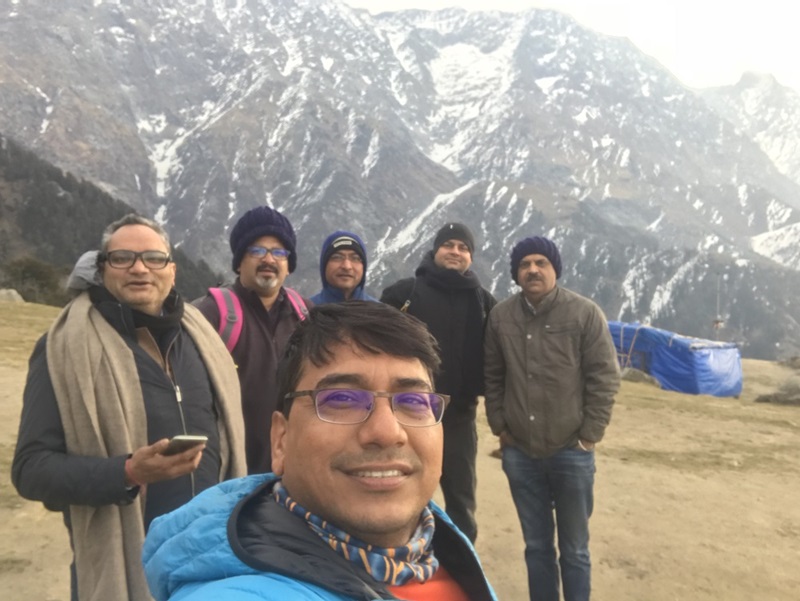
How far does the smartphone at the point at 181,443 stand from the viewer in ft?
7.09

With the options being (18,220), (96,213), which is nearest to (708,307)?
(96,213)

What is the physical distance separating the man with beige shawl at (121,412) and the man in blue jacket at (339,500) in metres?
0.74

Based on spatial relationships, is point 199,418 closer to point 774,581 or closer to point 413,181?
A: point 774,581

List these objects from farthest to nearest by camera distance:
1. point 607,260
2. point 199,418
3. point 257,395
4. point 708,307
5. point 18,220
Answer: point 607,260 < point 708,307 < point 18,220 < point 257,395 < point 199,418

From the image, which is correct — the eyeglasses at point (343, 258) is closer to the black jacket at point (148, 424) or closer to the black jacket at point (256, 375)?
the black jacket at point (256, 375)

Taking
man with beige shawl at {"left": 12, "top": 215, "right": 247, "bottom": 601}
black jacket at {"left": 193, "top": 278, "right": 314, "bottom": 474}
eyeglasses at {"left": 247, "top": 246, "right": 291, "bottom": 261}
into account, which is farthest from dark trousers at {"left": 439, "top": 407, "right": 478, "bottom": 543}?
man with beige shawl at {"left": 12, "top": 215, "right": 247, "bottom": 601}

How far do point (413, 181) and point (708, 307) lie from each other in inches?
3490

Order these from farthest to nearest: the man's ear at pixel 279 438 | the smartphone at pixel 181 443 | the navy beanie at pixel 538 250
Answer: the navy beanie at pixel 538 250, the smartphone at pixel 181 443, the man's ear at pixel 279 438

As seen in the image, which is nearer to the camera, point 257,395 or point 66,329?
point 66,329

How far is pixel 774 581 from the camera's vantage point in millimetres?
5727

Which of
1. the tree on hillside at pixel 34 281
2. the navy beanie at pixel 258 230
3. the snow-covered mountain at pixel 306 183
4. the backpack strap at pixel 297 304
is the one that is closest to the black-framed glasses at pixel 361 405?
the backpack strap at pixel 297 304

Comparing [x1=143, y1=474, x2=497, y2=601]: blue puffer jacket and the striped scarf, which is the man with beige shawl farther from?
the striped scarf

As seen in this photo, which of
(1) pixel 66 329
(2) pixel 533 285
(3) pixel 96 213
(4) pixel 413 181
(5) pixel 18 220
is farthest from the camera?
(4) pixel 413 181

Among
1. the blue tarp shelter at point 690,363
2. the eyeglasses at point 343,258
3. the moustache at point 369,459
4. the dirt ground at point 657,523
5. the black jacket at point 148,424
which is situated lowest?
the blue tarp shelter at point 690,363
